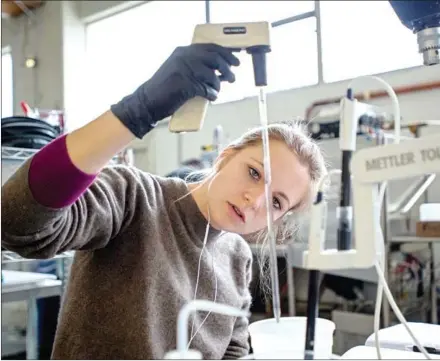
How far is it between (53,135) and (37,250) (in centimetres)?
131

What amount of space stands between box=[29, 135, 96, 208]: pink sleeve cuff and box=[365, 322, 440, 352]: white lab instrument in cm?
47

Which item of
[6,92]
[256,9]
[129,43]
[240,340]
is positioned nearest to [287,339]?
[240,340]

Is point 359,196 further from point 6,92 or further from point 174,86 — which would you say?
point 6,92

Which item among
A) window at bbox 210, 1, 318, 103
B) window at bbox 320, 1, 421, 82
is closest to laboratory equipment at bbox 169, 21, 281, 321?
window at bbox 320, 1, 421, 82

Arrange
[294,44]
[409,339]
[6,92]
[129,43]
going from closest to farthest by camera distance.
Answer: [409,339] → [6,92] → [294,44] → [129,43]

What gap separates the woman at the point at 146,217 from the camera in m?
0.57

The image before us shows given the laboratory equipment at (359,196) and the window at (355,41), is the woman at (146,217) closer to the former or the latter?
the laboratory equipment at (359,196)

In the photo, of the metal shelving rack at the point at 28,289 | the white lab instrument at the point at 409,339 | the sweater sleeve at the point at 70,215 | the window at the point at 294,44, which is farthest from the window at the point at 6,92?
the window at the point at 294,44

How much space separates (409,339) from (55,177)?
1.77 ft

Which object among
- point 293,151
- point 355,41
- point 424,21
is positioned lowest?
point 293,151

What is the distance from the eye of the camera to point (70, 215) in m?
0.64

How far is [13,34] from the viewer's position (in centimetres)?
433

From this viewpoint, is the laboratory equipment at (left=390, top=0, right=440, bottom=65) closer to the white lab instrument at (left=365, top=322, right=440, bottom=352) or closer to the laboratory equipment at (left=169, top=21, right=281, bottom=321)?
the laboratory equipment at (left=169, top=21, right=281, bottom=321)

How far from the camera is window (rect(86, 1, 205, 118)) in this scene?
3453 millimetres
